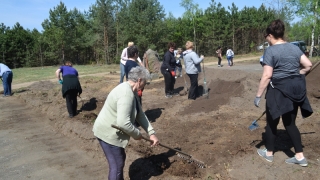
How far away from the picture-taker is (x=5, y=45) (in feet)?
119

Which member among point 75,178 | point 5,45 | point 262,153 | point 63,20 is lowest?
point 75,178

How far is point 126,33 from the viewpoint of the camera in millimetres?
32500

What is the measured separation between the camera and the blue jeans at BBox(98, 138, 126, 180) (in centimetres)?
325

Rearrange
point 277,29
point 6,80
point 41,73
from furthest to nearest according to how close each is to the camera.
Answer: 1. point 41,73
2. point 6,80
3. point 277,29

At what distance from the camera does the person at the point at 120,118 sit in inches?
118

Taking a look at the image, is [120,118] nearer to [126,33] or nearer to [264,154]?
[264,154]

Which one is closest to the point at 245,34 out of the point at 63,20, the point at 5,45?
the point at 63,20

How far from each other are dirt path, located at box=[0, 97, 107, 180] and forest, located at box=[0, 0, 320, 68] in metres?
25.6

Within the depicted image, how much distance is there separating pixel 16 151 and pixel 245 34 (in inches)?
1450

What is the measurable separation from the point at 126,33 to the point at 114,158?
30235mm

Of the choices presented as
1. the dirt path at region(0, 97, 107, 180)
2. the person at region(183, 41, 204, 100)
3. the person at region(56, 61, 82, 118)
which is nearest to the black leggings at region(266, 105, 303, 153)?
the dirt path at region(0, 97, 107, 180)

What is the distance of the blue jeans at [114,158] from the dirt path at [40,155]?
97cm

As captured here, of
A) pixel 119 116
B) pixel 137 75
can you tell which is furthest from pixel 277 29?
pixel 119 116

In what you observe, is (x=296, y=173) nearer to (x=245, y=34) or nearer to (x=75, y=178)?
(x=75, y=178)
